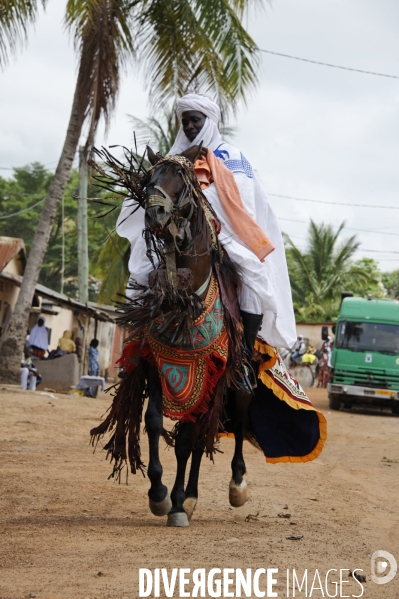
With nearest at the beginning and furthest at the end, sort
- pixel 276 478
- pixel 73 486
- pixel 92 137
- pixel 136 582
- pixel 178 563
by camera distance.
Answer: pixel 136 582 < pixel 178 563 < pixel 73 486 < pixel 276 478 < pixel 92 137

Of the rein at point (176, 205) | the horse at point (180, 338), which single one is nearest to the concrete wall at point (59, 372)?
the horse at point (180, 338)

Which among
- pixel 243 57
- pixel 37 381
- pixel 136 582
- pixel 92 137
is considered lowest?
pixel 136 582

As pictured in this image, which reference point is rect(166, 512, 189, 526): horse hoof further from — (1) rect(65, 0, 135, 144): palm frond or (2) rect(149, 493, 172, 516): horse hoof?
(1) rect(65, 0, 135, 144): palm frond

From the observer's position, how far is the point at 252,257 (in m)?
5.74

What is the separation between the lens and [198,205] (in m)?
5.21

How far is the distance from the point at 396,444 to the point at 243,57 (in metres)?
7.29

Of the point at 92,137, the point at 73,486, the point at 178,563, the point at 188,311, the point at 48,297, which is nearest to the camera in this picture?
the point at 178,563

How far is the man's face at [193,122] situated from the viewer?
19.6 ft

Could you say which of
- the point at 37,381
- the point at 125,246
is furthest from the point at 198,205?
the point at 125,246

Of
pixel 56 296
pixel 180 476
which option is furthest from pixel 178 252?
pixel 56 296

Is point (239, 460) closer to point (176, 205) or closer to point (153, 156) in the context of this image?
point (176, 205)

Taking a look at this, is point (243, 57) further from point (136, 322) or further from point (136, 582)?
point (136, 582)

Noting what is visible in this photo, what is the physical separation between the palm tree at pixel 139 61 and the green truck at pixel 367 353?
781 centimetres

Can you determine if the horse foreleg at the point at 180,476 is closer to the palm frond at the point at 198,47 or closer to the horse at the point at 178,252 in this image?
the horse at the point at 178,252
